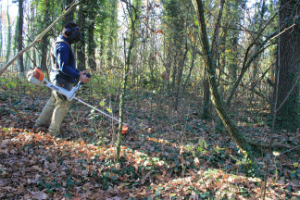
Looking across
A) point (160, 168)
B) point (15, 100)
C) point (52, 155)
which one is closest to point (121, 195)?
point (160, 168)

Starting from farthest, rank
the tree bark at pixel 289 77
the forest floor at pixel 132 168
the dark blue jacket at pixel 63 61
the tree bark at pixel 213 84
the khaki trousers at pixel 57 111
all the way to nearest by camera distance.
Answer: the tree bark at pixel 289 77
the khaki trousers at pixel 57 111
the dark blue jacket at pixel 63 61
the tree bark at pixel 213 84
the forest floor at pixel 132 168

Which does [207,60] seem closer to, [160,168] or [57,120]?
[160,168]

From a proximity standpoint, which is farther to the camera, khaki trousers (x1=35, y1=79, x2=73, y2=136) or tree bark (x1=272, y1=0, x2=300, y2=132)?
tree bark (x1=272, y1=0, x2=300, y2=132)

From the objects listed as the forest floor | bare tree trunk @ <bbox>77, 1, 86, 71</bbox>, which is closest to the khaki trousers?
the forest floor

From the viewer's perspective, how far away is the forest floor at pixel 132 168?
3.00 m

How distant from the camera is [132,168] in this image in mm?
3762

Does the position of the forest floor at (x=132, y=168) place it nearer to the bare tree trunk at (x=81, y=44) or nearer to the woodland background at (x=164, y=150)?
the woodland background at (x=164, y=150)

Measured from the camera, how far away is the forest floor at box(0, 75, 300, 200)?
3002mm

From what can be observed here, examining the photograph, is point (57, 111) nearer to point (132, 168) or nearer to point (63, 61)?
point (63, 61)

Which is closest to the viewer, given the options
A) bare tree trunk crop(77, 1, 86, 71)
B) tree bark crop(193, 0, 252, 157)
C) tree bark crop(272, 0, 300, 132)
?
tree bark crop(193, 0, 252, 157)

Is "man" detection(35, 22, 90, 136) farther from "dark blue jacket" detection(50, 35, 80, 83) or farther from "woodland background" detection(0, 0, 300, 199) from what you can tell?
"woodland background" detection(0, 0, 300, 199)

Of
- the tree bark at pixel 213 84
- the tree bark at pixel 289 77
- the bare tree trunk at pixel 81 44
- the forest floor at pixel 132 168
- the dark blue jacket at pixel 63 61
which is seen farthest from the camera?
the bare tree trunk at pixel 81 44

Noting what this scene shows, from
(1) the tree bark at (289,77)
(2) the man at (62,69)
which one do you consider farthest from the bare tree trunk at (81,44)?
(1) the tree bark at (289,77)

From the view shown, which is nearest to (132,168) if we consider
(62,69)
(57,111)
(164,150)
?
(164,150)
